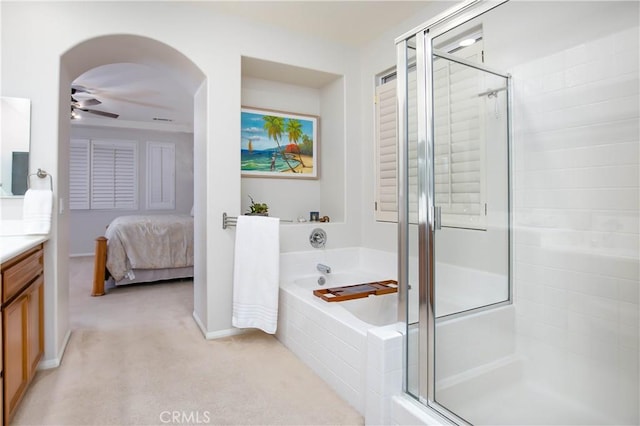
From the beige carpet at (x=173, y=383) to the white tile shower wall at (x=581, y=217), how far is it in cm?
112

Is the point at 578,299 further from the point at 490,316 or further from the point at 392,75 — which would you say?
the point at 392,75

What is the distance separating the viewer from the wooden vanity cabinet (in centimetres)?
168

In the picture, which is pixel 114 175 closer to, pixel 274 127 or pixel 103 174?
pixel 103 174

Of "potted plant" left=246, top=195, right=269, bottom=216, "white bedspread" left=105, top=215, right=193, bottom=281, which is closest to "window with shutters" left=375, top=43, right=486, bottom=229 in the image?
"potted plant" left=246, top=195, right=269, bottom=216

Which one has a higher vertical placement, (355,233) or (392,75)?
(392,75)

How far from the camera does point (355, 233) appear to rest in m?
3.49

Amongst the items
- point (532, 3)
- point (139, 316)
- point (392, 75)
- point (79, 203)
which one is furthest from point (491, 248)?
point (79, 203)

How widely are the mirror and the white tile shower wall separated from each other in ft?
9.50

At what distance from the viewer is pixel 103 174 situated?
6.89 m

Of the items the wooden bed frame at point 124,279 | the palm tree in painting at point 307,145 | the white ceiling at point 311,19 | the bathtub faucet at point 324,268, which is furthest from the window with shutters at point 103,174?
the bathtub faucet at point 324,268

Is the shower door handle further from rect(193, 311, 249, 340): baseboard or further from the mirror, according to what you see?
the mirror

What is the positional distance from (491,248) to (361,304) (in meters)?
0.89

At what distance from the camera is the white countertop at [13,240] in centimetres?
171

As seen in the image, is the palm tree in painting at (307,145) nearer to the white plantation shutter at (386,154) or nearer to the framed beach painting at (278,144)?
the framed beach painting at (278,144)
